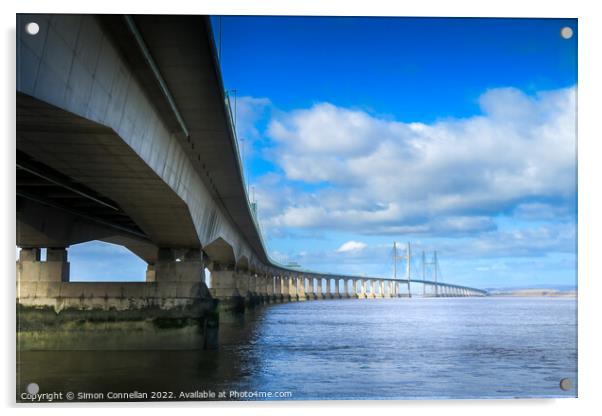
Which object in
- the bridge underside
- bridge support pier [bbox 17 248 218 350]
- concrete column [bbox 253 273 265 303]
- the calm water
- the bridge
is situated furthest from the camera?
concrete column [bbox 253 273 265 303]

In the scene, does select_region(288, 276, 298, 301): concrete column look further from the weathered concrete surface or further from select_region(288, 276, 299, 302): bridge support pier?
the weathered concrete surface

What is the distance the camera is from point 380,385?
19266 mm

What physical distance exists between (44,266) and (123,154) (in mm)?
17673

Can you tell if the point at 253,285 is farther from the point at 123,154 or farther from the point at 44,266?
the point at 123,154

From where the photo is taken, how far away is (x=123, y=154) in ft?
56.4

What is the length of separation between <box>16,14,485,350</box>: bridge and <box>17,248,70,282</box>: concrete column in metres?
0.06

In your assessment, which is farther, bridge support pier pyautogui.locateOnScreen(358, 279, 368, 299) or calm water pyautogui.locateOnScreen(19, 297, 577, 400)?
bridge support pier pyautogui.locateOnScreen(358, 279, 368, 299)

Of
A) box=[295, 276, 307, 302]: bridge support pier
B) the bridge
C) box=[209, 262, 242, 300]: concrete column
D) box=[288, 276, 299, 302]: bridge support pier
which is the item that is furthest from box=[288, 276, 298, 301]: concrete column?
the bridge

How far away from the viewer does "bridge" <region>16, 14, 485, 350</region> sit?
40.8 feet

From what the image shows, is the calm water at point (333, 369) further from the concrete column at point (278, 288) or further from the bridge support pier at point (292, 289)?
the bridge support pier at point (292, 289)

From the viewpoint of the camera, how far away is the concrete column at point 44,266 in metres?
32.1

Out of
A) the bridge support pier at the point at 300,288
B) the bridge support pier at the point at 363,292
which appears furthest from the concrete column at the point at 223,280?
the bridge support pier at the point at 363,292

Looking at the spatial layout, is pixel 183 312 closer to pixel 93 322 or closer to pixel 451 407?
pixel 93 322
